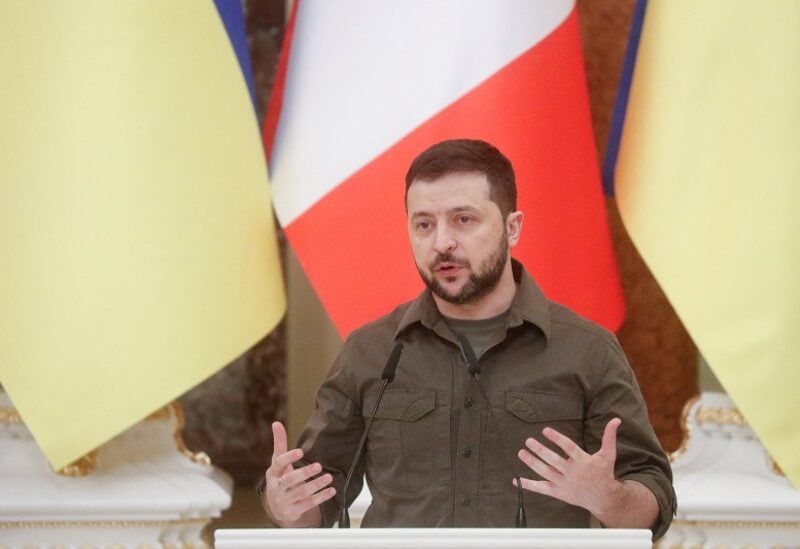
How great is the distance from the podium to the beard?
1.73 feet

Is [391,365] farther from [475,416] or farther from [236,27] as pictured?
[236,27]

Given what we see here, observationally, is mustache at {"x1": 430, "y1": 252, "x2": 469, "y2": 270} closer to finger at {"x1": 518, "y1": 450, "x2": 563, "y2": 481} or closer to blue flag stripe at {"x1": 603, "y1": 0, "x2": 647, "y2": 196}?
finger at {"x1": 518, "y1": 450, "x2": 563, "y2": 481}

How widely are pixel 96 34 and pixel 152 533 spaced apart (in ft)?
3.81

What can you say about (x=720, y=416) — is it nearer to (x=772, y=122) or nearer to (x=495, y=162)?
(x=772, y=122)

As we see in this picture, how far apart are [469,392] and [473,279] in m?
0.17

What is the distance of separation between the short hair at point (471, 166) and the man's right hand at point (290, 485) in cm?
43

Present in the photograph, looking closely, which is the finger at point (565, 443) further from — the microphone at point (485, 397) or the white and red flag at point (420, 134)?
the white and red flag at point (420, 134)

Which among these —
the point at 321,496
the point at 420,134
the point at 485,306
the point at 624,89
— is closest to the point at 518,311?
the point at 485,306

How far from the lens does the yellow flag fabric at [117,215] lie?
245cm

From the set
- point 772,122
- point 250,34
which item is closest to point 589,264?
point 772,122

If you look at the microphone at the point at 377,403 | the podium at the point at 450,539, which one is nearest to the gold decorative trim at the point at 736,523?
the microphone at the point at 377,403

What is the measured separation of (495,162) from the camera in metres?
1.69

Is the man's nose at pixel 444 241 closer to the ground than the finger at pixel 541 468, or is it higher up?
higher up

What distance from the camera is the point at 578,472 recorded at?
143cm
